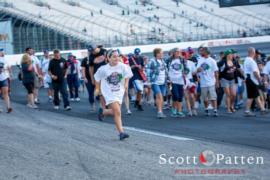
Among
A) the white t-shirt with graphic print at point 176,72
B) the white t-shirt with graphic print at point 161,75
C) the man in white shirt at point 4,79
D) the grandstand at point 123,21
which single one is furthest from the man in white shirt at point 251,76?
the grandstand at point 123,21

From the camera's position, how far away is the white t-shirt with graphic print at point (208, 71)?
55.3 feet

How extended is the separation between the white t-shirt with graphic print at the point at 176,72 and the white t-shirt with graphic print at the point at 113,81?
15.0 ft

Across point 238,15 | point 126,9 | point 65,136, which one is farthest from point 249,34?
point 65,136

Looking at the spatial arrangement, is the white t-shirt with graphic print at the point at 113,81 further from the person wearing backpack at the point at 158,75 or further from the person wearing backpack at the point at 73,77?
the person wearing backpack at the point at 73,77

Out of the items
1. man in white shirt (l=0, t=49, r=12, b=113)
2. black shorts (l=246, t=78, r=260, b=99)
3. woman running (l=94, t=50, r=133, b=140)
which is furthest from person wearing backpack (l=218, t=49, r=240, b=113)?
woman running (l=94, t=50, r=133, b=140)

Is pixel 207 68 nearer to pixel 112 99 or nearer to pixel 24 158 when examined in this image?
pixel 112 99

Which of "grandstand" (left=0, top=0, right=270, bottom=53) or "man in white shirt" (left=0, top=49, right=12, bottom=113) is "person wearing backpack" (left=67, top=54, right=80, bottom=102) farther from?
"grandstand" (left=0, top=0, right=270, bottom=53)

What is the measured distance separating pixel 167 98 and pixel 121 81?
7591 millimetres

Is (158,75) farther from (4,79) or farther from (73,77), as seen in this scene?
(73,77)

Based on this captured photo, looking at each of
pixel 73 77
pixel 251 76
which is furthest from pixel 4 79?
pixel 251 76

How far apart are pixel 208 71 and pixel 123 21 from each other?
117 ft

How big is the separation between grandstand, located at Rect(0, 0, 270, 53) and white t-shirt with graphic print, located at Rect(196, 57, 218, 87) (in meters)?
27.2

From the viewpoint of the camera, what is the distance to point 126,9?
56.2 m

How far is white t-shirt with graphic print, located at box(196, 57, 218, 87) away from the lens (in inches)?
664
